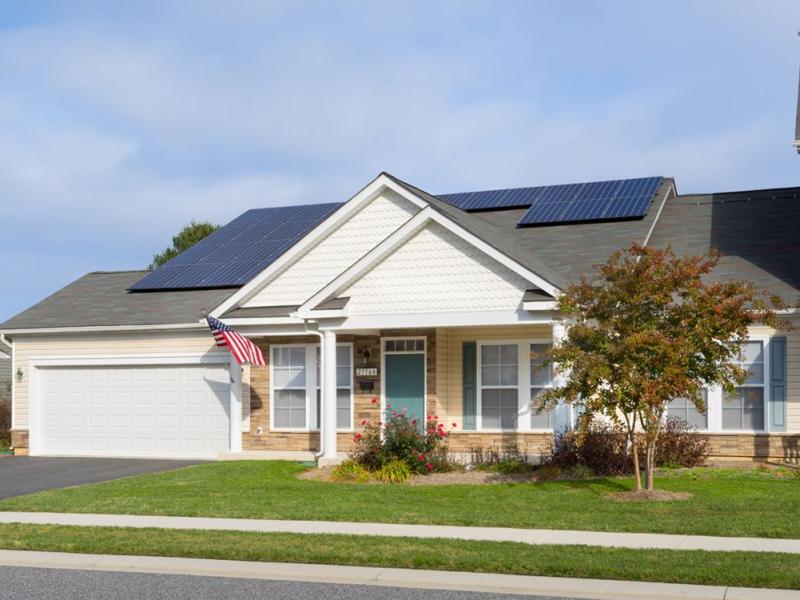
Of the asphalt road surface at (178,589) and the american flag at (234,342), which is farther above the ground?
the american flag at (234,342)

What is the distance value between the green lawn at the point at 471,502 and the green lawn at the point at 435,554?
5.08 feet

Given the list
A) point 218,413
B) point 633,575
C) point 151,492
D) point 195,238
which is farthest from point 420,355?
point 195,238

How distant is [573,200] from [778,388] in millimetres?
8257

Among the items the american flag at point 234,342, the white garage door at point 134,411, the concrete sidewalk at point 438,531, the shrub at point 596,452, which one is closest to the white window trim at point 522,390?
the shrub at point 596,452

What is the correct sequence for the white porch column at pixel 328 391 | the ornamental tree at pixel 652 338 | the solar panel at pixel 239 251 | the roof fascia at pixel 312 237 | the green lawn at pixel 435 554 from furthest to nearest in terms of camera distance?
the solar panel at pixel 239 251
the roof fascia at pixel 312 237
the white porch column at pixel 328 391
the ornamental tree at pixel 652 338
the green lawn at pixel 435 554

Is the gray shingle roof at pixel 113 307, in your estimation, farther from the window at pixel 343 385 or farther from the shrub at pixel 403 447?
the shrub at pixel 403 447

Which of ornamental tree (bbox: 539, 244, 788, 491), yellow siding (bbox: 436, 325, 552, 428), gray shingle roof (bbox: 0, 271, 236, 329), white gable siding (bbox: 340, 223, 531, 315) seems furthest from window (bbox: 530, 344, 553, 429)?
gray shingle roof (bbox: 0, 271, 236, 329)

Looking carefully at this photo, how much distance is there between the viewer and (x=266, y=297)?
870 inches

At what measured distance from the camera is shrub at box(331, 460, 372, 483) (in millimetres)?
18141

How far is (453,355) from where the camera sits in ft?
69.6

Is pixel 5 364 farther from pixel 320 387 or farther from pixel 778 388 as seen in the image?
pixel 778 388

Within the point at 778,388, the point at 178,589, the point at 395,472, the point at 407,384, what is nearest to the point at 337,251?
the point at 407,384

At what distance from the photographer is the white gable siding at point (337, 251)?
856 inches

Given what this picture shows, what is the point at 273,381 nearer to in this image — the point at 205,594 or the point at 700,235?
the point at 700,235
